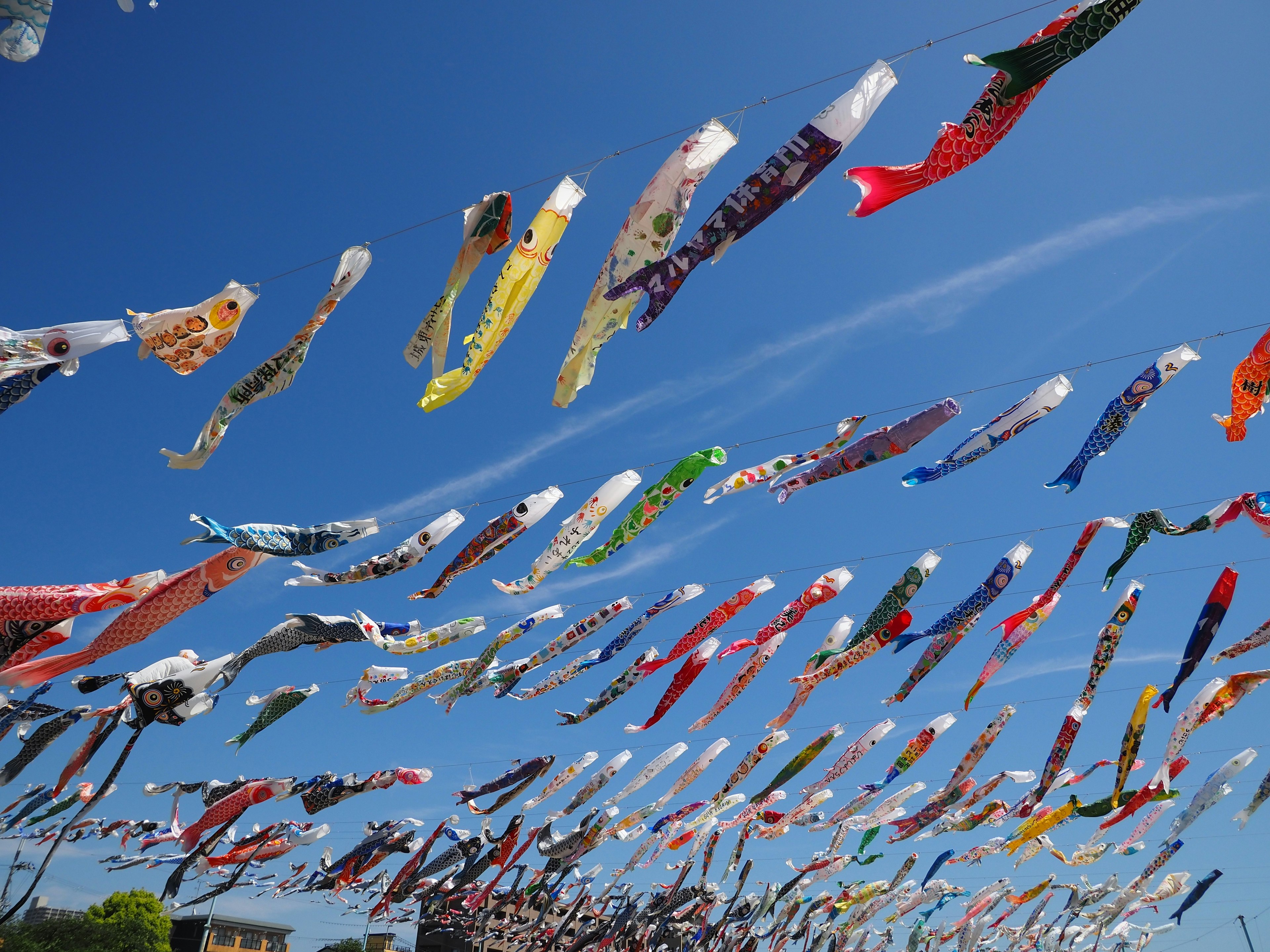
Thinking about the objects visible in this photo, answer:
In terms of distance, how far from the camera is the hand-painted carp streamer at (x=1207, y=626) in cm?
870

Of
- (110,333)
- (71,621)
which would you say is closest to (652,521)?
(110,333)

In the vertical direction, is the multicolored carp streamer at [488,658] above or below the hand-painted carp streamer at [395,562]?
below

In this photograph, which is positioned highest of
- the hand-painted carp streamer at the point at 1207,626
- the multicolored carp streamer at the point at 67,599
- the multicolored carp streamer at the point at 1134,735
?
the multicolored carp streamer at the point at 67,599

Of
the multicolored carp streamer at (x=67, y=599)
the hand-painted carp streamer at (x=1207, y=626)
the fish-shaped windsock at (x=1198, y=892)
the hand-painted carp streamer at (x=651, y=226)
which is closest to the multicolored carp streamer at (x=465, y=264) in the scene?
the hand-painted carp streamer at (x=651, y=226)

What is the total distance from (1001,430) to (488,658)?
7.42 meters

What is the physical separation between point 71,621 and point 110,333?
3888mm

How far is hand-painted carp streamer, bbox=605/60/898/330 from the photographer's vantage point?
5.15 metres

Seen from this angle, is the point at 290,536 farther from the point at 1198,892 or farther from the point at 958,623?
the point at 1198,892

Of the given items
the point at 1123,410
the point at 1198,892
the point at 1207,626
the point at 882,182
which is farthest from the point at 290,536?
the point at 1198,892

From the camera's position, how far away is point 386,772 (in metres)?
14.2

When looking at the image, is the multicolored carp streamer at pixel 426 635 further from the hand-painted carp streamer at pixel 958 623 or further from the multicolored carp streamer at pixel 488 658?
the hand-painted carp streamer at pixel 958 623

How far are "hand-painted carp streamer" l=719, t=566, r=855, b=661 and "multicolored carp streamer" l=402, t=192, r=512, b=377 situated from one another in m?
5.81

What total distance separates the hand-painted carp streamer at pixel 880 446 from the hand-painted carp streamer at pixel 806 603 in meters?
2.76

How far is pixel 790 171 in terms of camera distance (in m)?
5.20
